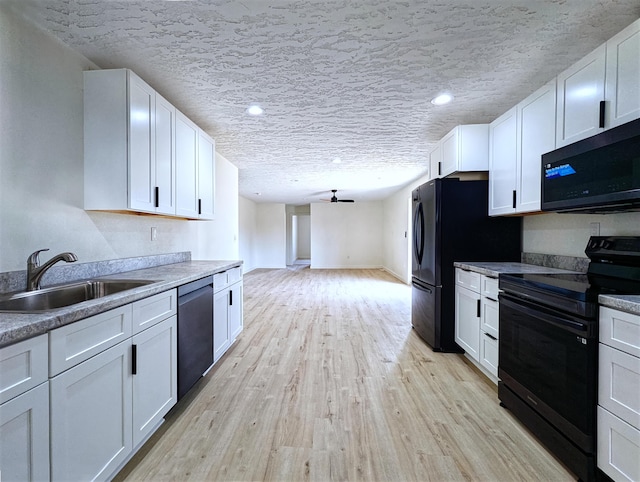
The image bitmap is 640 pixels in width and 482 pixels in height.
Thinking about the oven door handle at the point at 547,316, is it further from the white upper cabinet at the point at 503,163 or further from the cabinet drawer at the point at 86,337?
the cabinet drawer at the point at 86,337

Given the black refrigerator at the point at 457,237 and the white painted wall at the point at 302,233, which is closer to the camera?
the black refrigerator at the point at 457,237

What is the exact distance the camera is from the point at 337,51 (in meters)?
1.81

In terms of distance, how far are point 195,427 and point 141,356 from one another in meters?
0.65

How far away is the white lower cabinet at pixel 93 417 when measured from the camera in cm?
102

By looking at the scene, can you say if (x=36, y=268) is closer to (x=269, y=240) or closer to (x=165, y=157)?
(x=165, y=157)

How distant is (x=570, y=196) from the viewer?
173 cm

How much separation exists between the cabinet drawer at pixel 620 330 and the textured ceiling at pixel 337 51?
159cm

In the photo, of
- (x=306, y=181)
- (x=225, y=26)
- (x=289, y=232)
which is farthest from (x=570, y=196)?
(x=289, y=232)

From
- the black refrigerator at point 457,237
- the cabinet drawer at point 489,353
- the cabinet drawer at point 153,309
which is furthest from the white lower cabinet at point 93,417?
the black refrigerator at point 457,237

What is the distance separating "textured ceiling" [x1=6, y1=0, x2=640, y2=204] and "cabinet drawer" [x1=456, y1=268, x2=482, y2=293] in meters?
1.56

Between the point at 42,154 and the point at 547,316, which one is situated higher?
the point at 42,154

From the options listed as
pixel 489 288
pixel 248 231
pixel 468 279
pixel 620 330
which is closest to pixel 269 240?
pixel 248 231

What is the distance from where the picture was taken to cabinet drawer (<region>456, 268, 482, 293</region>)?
2402 millimetres

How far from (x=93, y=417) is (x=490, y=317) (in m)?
2.54
